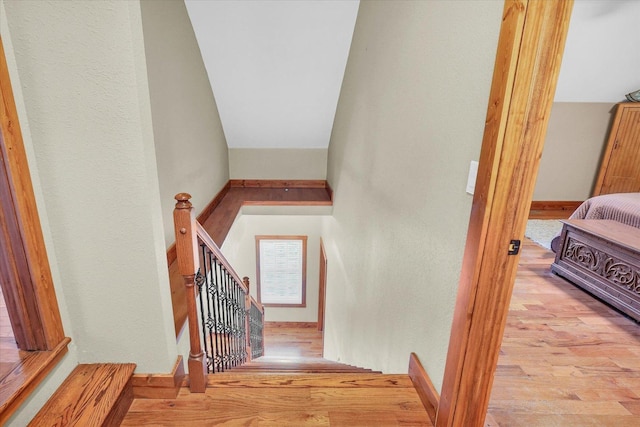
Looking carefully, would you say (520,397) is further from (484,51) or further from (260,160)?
(260,160)

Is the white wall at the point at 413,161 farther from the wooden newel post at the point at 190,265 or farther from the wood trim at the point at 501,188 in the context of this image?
the wooden newel post at the point at 190,265

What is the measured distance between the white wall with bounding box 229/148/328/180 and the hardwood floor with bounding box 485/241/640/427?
3.58 meters

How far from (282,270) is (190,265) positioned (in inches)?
203

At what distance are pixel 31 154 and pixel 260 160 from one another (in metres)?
4.38

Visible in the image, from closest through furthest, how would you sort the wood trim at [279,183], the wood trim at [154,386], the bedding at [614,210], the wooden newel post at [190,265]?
the wooden newel post at [190,265], the wood trim at [154,386], the bedding at [614,210], the wood trim at [279,183]

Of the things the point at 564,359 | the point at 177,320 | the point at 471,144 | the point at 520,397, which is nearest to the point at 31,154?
the point at 177,320

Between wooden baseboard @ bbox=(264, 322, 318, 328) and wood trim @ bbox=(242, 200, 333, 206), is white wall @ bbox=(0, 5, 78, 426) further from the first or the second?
wooden baseboard @ bbox=(264, 322, 318, 328)

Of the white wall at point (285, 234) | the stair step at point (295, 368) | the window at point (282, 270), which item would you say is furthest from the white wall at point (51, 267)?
the window at point (282, 270)

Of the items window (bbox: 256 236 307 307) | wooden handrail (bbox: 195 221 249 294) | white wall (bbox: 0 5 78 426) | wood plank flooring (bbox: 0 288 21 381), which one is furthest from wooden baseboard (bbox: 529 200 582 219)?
wood plank flooring (bbox: 0 288 21 381)

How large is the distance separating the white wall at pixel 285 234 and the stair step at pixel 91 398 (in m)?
4.20

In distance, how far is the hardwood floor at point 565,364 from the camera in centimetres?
164

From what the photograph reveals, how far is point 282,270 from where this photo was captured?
21.4 feet

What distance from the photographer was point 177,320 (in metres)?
1.95

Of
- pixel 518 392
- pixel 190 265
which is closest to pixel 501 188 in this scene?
pixel 190 265
